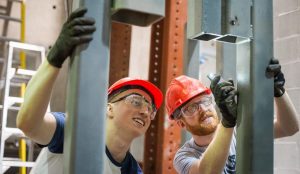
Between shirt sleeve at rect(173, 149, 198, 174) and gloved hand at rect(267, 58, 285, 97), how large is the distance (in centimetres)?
71

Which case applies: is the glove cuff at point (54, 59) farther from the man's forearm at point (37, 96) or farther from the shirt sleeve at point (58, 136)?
the shirt sleeve at point (58, 136)

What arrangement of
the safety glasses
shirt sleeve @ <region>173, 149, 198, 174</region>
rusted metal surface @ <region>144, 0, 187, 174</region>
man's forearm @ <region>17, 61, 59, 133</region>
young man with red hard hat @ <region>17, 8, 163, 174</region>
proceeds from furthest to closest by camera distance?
rusted metal surface @ <region>144, 0, 187, 174</region>, shirt sleeve @ <region>173, 149, 198, 174</region>, the safety glasses, man's forearm @ <region>17, 61, 59, 133</region>, young man with red hard hat @ <region>17, 8, 163, 174</region>

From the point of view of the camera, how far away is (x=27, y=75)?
395 cm

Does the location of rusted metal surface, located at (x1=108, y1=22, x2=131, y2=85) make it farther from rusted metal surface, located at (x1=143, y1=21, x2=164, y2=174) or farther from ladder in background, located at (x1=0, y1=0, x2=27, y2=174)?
ladder in background, located at (x1=0, y1=0, x2=27, y2=174)

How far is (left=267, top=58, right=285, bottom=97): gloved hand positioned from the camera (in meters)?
0.99

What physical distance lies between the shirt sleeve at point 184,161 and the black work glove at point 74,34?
3.97 ft

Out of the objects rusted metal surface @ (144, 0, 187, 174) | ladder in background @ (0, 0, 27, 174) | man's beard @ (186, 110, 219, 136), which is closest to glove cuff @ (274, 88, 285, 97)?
man's beard @ (186, 110, 219, 136)

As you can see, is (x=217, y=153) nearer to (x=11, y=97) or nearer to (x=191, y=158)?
(x=191, y=158)

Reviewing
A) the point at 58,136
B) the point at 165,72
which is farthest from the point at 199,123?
the point at 165,72

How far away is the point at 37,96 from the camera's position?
1.18m

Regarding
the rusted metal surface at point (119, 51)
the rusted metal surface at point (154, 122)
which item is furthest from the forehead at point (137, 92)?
Answer: the rusted metal surface at point (119, 51)

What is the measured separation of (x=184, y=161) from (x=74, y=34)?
4.46 ft

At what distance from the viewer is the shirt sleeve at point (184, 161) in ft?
6.76

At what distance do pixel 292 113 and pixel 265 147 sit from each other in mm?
893
